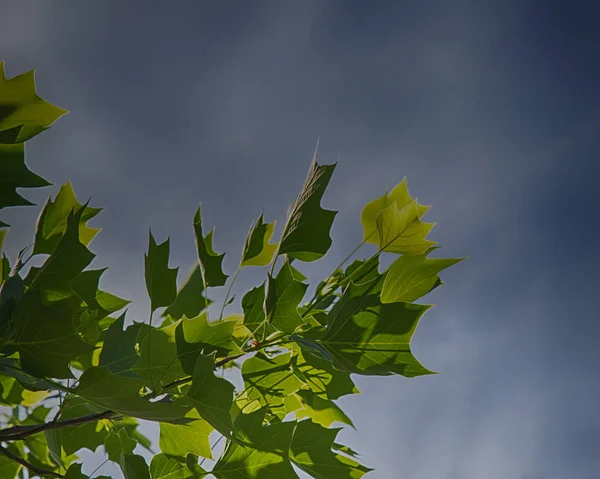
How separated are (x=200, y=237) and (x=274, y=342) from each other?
4.8 inches

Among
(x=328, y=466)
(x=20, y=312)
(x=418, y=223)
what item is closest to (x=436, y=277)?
(x=418, y=223)

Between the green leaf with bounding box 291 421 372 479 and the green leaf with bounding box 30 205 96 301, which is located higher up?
the green leaf with bounding box 30 205 96 301

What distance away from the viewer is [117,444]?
511 millimetres

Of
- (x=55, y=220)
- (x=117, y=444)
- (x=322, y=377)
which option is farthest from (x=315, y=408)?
(x=55, y=220)

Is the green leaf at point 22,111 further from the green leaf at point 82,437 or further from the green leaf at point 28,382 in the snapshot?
the green leaf at point 82,437

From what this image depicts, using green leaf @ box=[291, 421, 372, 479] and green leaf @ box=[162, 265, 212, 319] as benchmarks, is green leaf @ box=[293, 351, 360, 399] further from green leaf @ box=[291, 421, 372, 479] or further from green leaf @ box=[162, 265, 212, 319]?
green leaf @ box=[162, 265, 212, 319]

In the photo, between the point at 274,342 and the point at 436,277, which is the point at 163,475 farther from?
the point at 436,277

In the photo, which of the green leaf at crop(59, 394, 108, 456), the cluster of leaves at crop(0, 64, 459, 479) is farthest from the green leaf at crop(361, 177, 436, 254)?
the green leaf at crop(59, 394, 108, 456)

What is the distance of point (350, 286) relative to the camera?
39 centimetres

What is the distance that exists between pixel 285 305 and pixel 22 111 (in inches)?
9.8

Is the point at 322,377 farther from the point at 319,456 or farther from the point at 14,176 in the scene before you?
the point at 14,176

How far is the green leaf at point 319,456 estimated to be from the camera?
0.43m

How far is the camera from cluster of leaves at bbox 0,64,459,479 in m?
0.34

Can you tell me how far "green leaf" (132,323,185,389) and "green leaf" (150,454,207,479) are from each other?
0.06m
